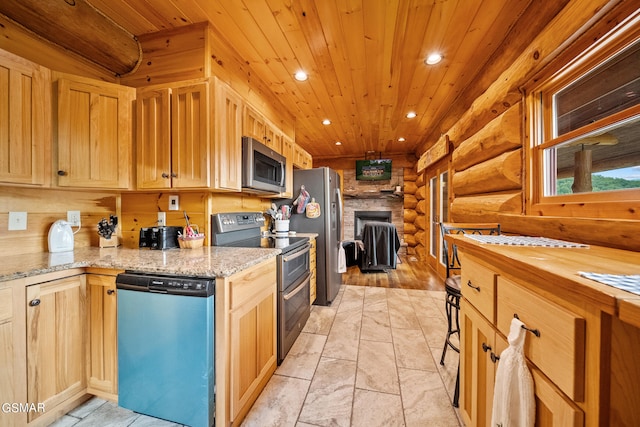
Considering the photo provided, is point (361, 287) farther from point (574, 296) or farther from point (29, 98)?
point (29, 98)

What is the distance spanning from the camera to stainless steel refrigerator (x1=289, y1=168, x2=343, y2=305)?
2889 mm

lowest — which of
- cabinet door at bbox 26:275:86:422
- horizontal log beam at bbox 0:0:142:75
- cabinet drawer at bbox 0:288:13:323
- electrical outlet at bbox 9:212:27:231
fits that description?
cabinet door at bbox 26:275:86:422

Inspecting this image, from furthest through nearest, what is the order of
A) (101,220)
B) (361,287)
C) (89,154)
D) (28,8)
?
(361,287)
(101,220)
(89,154)
(28,8)

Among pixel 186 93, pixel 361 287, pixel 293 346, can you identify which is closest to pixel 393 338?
pixel 293 346

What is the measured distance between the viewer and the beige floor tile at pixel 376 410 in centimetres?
134

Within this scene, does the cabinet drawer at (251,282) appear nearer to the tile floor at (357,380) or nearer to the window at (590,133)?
the tile floor at (357,380)

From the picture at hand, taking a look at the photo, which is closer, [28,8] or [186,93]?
[28,8]

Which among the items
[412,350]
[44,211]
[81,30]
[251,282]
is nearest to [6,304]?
[44,211]

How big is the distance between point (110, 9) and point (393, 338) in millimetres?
3420

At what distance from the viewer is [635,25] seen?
1028mm

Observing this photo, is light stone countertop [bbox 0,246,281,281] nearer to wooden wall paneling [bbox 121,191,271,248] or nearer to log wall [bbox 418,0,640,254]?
wooden wall paneling [bbox 121,191,271,248]

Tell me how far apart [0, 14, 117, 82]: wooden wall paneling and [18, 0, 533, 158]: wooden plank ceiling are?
41 cm
